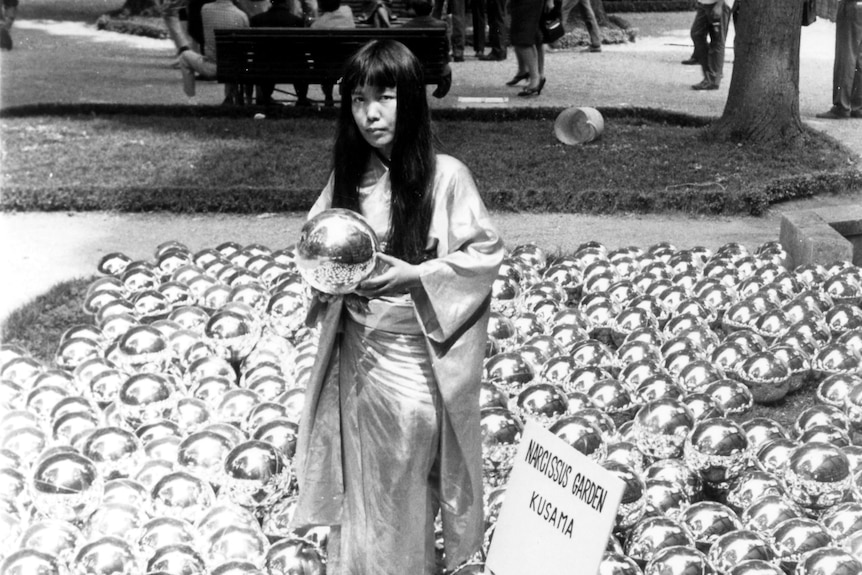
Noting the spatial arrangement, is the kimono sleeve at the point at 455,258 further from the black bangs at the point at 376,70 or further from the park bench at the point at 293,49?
the park bench at the point at 293,49

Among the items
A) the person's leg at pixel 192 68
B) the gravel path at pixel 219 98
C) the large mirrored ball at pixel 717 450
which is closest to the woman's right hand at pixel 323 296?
the large mirrored ball at pixel 717 450

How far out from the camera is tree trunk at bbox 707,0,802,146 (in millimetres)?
10609

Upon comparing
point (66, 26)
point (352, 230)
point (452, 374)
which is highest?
point (352, 230)

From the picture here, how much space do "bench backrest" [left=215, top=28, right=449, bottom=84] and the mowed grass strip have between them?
0.53 metres

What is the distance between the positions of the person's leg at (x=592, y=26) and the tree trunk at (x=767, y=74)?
7929 mm

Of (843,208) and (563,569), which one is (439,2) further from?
(563,569)

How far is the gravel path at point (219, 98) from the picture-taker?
7.94 metres

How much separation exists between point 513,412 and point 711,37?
36.1ft

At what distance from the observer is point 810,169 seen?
392 inches

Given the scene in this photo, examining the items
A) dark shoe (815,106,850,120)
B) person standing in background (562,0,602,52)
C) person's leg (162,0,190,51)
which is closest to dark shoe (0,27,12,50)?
person's leg (162,0,190,51)

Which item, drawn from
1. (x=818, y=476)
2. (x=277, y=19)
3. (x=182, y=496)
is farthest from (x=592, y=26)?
(x=182, y=496)

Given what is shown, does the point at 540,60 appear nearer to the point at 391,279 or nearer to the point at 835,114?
the point at 835,114

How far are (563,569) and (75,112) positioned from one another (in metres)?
10.9

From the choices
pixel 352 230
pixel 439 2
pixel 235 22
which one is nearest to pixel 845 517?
pixel 352 230
